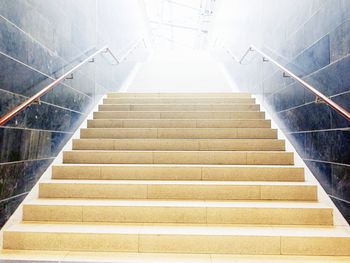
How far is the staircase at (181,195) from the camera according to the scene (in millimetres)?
2227

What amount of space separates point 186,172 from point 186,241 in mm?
926

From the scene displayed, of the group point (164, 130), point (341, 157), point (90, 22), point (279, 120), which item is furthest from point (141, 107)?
point (341, 157)

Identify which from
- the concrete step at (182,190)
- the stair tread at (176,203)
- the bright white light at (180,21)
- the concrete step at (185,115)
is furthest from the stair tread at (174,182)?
the bright white light at (180,21)

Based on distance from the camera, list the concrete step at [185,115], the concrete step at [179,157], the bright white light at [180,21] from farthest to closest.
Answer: the bright white light at [180,21] → the concrete step at [185,115] → the concrete step at [179,157]

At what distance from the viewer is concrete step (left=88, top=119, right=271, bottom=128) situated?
158 inches

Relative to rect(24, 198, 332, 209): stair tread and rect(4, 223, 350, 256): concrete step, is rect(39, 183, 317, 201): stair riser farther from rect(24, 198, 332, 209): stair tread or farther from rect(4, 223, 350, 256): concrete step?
rect(4, 223, 350, 256): concrete step

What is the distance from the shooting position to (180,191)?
2.79 m

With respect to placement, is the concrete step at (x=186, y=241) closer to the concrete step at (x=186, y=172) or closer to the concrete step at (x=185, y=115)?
the concrete step at (x=186, y=172)

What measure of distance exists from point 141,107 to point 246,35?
2908mm

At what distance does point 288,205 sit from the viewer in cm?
257

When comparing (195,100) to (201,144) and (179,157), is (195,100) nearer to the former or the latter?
(201,144)

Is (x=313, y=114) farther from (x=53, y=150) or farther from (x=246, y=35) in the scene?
(x=246, y=35)

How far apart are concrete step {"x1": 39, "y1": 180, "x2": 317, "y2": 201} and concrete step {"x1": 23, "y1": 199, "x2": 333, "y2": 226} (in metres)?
0.17

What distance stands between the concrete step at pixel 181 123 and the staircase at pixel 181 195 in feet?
0.04
